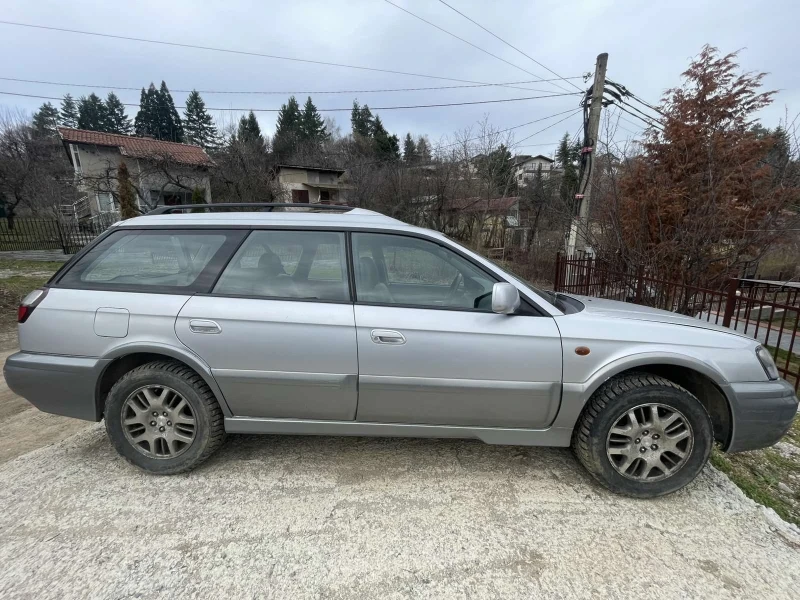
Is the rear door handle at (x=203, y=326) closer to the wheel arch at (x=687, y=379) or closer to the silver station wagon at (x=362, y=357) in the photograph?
the silver station wagon at (x=362, y=357)

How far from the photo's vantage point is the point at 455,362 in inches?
88.4

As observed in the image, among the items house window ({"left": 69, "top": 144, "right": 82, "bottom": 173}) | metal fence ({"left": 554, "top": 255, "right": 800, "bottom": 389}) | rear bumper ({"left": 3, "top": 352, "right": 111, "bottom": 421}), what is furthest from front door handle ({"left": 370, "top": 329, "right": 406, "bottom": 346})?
house window ({"left": 69, "top": 144, "right": 82, "bottom": 173})

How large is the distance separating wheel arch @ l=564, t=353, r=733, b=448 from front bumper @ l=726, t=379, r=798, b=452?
38 millimetres

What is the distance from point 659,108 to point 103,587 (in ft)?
41.0

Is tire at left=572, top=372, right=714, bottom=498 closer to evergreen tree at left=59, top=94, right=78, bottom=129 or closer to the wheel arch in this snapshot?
the wheel arch

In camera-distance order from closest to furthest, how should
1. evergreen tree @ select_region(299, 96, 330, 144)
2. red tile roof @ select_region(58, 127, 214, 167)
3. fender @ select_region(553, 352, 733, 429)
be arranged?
1. fender @ select_region(553, 352, 733, 429)
2. red tile roof @ select_region(58, 127, 214, 167)
3. evergreen tree @ select_region(299, 96, 330, 144)

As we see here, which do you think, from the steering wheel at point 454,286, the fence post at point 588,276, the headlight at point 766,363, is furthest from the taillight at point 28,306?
the fence post at point 588,276

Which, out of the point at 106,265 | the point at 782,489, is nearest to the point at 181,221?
the point at 106,265

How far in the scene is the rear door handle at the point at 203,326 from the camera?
231 cm

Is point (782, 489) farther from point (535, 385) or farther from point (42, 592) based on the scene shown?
point (42, 592)

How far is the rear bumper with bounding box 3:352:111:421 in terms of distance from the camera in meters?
2.38

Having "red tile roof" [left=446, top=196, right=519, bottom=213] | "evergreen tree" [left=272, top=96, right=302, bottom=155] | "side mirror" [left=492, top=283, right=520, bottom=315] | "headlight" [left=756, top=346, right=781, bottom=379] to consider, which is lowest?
"headlight" [left=756, top=346, right=781, bottom=379]

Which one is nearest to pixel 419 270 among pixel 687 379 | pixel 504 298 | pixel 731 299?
pixel 504 298

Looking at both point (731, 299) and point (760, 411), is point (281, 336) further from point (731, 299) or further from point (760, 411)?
A: point (731, 299)
